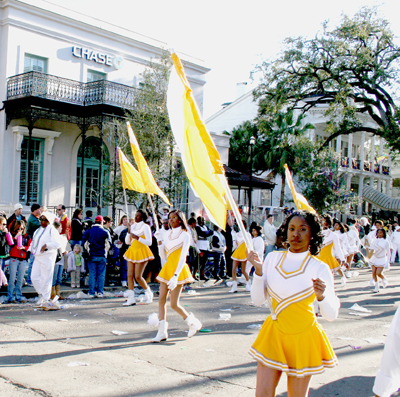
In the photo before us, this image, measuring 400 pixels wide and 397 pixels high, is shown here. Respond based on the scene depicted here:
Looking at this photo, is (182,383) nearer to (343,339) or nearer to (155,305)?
(343,339)

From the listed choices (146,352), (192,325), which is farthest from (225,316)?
(146,352)

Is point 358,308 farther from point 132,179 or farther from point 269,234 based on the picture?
point 269,234

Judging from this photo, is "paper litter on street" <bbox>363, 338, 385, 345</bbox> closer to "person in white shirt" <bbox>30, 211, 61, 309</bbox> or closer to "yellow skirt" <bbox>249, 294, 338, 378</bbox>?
"yellow skirt" <bbox>249, 294, 338, 378</bbox>

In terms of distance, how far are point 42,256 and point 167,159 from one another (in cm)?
824

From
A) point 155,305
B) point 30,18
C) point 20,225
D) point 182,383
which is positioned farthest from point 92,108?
point 182,383

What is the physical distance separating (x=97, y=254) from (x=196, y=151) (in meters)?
6.99

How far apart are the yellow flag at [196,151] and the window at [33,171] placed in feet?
49.7

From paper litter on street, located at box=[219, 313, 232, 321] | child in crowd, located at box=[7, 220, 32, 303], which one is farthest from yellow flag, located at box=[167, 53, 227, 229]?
child in crowd, located at box=[7, 220, 32, 303]

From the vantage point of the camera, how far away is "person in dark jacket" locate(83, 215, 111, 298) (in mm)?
10461

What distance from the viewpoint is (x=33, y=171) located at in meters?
18.7

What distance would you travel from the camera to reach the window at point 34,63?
18422mm

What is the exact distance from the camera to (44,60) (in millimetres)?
18875

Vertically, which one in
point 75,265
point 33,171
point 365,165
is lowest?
point 75,265

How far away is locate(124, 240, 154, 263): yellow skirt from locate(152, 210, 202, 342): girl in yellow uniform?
1732 mm
